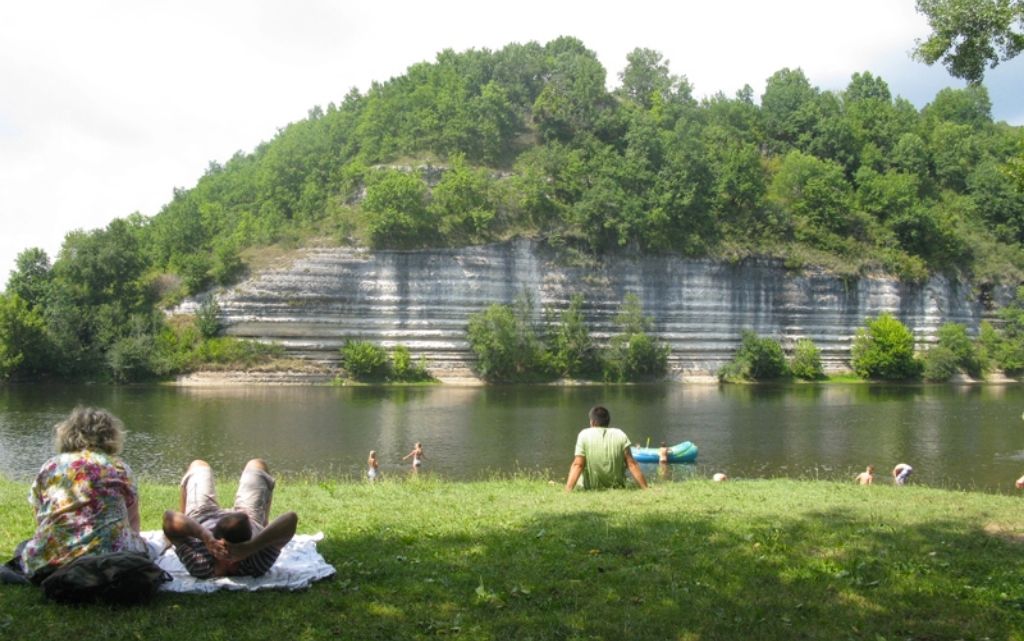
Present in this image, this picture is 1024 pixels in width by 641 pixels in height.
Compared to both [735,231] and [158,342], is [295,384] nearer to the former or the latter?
[158,342]

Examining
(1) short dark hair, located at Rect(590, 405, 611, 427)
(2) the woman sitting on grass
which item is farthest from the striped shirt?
(1) short dark hair, located at Rect(590, 405, 611, 427)

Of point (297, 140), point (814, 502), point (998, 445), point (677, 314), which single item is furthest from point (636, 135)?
point (814, 502)

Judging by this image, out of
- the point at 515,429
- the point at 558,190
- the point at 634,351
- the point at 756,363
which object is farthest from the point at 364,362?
the point at 756,363

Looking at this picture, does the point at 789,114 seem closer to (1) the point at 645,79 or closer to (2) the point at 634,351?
(1) the point at 645,79

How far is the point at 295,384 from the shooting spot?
68875 millimetres

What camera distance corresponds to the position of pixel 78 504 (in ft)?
23.5

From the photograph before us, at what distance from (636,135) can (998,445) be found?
202 feet

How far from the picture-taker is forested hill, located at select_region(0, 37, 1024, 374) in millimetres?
75438

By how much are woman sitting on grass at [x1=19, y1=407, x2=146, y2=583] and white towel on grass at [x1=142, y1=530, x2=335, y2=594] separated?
0.51 meters

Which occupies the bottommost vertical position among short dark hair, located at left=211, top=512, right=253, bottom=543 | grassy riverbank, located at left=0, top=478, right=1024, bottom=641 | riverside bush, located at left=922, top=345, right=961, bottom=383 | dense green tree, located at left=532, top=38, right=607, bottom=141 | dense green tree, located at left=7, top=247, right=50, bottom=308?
riverside bush, located at left=922, top=345, right=961, bottom=383

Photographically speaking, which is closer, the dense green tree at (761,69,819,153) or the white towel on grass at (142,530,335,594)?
the white towel on grass at (142,530,335,594)

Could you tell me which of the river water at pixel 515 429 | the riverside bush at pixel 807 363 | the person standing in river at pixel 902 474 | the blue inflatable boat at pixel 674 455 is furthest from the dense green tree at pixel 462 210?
the person standing in river at pixel 902 474

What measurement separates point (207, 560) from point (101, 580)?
929 mm

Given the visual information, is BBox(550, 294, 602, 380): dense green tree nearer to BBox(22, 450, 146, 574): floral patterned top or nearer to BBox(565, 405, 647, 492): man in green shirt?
BBox(565, 405, 647, 492): man in green shirt
